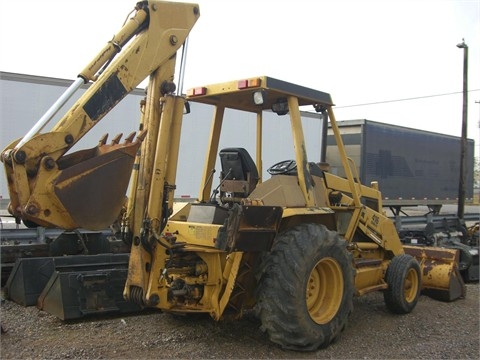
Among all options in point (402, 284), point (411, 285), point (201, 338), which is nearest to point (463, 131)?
point (411, 285)

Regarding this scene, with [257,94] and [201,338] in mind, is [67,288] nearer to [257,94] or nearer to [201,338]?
[201,338]

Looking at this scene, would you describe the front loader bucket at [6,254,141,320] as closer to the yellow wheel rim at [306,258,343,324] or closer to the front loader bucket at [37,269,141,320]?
the front loader bucket at [37,269,141,320]

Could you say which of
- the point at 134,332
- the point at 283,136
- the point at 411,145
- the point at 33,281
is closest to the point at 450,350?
the point at 134,332

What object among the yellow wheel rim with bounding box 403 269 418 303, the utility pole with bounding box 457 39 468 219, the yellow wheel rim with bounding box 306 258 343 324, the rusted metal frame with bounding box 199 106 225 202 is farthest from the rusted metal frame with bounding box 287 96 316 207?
the utility pole with bounding box 457 39 468 219

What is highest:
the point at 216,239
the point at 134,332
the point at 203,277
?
the point at 216,239

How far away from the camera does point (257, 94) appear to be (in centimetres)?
493

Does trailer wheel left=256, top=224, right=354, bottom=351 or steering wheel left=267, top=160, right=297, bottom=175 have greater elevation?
steering wheel left=267, top=160, right=297, bottom=175

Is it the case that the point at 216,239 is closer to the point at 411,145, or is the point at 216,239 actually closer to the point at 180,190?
the point at 180,190

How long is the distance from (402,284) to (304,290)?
2124 millimetres

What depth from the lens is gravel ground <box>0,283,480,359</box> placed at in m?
4.59

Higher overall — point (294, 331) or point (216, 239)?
point (216, 239)

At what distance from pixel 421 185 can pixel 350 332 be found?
15688 millimetres

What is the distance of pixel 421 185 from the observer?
1988 cm

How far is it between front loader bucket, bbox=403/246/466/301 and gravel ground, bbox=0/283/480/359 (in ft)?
3.10
